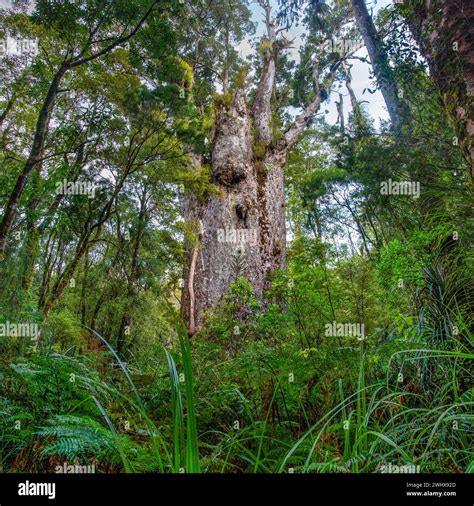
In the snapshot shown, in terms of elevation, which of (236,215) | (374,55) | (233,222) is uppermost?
(374,55)

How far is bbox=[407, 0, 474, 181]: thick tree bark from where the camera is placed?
71.9 inches

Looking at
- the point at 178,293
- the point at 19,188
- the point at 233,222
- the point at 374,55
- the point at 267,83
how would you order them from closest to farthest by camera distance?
the point at 19,188
the point at 374,55
the point at 233,222
the point at 178,293
the point at 267,83

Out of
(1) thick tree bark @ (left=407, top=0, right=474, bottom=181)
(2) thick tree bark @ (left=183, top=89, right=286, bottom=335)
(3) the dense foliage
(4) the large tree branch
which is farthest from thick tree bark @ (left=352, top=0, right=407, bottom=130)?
(4) the large tree branch

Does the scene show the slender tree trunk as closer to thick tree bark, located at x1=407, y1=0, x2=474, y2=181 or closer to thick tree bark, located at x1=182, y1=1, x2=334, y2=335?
thick tree bark, located at x1=407, y1=0, x2=474, y2=181

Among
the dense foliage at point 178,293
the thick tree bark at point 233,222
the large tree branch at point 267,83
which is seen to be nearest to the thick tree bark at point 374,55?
the dense foliage at point 178,293

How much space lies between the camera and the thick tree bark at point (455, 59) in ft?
5.99

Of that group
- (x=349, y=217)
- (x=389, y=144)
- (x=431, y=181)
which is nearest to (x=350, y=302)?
(x=431, y=181)

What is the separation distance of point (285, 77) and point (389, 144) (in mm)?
6339

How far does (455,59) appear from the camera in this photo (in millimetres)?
1899

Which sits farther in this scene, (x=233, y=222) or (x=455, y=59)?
(x=233, y=222)

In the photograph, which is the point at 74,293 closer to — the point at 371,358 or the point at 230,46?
the point at 371,358

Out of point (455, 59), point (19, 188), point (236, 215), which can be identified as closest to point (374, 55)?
point (455, 59)

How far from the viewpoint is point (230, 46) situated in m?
8.41

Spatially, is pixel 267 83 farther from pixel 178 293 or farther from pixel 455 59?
pixel 455 59
